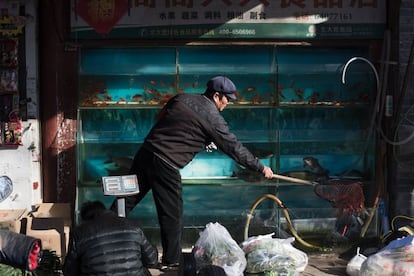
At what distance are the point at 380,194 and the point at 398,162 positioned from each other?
16.0 inches

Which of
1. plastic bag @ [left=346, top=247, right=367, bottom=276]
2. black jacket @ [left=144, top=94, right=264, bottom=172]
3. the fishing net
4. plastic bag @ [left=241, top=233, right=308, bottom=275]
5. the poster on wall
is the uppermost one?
the poster on wall

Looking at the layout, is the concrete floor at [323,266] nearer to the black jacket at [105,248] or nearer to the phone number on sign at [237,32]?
the black jacket at [105,248]

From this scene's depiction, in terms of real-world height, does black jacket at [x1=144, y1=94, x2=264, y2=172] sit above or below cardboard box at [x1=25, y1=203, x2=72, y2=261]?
above

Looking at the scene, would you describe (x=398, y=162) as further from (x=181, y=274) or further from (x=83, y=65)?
(x=83, y=65)

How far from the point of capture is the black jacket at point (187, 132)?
579 cm

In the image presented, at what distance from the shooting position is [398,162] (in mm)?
6879

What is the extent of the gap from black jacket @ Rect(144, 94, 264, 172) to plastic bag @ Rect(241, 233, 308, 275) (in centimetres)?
77

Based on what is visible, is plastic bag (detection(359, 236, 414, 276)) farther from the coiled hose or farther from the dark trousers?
the dark trousers

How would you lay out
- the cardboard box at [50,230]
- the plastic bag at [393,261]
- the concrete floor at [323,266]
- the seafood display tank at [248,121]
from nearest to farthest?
the plastic bag at [393,261] < the cardboard box at [50,230] < the concrete floor at [323,266] < the seafood display tank at [248,121]

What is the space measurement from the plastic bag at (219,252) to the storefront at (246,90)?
114cm

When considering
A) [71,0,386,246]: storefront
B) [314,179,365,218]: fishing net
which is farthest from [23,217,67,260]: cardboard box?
[314,179,365,218]: fishing net

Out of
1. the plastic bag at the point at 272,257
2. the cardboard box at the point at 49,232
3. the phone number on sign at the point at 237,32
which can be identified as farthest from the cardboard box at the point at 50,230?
the phone number on sign at the point at 237,32

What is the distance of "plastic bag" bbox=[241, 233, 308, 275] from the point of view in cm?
572

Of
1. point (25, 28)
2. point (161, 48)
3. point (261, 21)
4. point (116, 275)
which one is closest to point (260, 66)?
point (261, 21)
